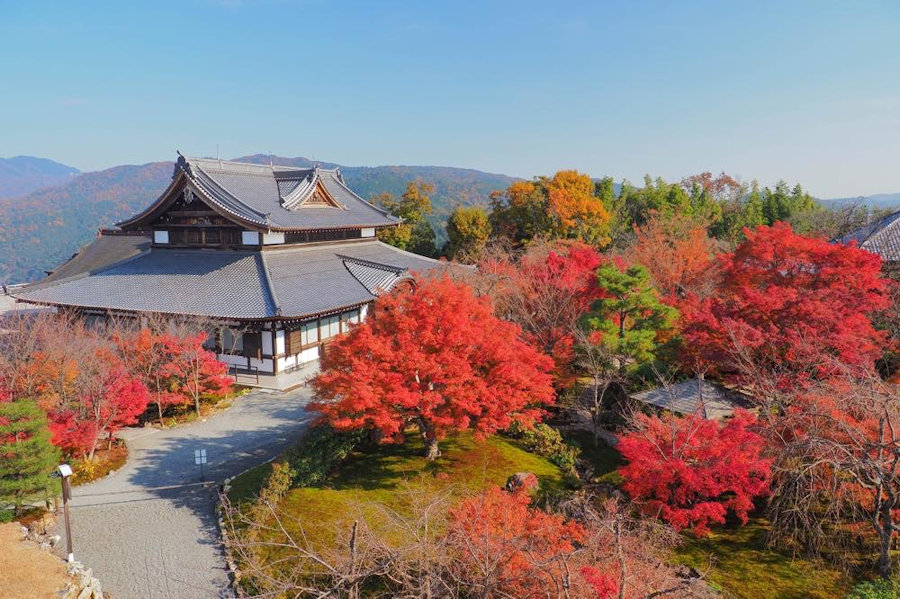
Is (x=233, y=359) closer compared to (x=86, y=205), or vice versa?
(x=233, y=359)

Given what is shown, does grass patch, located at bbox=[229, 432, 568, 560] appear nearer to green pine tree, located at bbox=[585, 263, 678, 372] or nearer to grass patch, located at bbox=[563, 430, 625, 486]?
grass patch, located at bbox=[563, 430, 625, 486]

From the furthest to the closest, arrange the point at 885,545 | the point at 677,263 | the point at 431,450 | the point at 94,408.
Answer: the point at 677,263
the point at 431,450
the point at 94,408
the point at 885,545

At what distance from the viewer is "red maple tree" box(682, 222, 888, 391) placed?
14203mm

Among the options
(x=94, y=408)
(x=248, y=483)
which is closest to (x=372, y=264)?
(x=94, y=408)

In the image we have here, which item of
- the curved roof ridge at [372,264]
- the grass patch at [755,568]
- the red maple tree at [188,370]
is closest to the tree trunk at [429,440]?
the grass patch at [755,568]

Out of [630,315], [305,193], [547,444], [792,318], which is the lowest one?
[547,444]

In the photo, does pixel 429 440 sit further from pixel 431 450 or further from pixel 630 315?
pixel 630 315

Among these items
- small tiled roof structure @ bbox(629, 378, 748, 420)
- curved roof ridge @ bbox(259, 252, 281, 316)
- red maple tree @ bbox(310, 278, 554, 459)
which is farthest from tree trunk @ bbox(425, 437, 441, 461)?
curved roof ridge @ bbox(259, 252, 281, 316)

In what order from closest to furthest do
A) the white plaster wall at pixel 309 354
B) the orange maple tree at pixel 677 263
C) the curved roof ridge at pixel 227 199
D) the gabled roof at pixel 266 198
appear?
the white plaster wall at pixel 309 354, the curved roof ridge at pixel 227 199, the gabled roof at pixel 266 198, the orange maple tree at pixel 677 263

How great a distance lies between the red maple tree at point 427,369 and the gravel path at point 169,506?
3.55 meters

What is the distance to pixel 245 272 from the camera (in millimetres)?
24062

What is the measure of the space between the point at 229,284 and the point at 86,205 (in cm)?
16533

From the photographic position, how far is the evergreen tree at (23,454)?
11523mm

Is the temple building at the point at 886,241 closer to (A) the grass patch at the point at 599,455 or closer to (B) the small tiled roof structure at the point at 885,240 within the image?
(B) the small tiled roof structure at the point at 885,240
